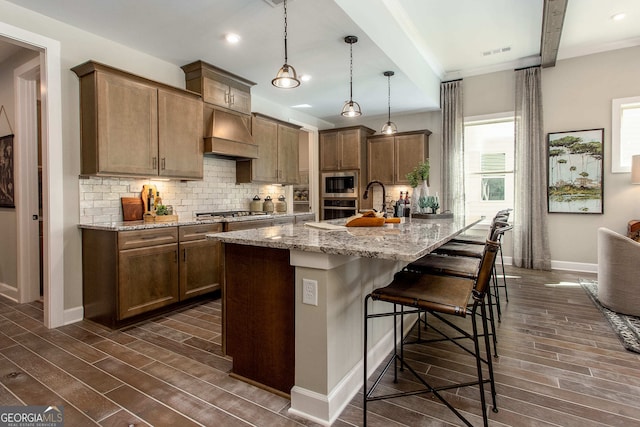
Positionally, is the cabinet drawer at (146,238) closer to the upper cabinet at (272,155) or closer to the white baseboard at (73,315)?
the white baseboard at (73,315)

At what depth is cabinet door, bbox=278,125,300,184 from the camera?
17.7ft

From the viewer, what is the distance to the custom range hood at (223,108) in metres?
4.05

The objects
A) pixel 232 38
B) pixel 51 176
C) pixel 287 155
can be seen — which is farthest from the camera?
pixel 287 155

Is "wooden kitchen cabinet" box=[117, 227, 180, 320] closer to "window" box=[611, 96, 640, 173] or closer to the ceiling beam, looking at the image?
the ceiling beam

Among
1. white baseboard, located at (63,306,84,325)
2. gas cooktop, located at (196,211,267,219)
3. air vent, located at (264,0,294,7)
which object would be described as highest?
air vent, located at (264,0,294,7)

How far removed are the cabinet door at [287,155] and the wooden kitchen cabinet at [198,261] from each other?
1878 millimetres

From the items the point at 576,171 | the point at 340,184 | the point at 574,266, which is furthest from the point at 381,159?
the point at 574,266

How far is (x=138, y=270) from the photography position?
10.0ft

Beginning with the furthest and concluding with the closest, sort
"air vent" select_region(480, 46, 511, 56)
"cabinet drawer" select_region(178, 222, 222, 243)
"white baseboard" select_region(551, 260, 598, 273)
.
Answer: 1. "white baseboard" select_region(551, 260, 598, 273)
2. "air vent" select_region(480, 46, 511, 56)
3. "cabinet drawer" select_region(178, 222, 222, 243)

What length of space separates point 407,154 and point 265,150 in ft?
8.48

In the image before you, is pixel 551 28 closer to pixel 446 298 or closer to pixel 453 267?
pixel 453 267

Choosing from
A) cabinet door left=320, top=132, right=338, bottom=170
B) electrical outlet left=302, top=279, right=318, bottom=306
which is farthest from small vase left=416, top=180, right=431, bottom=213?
cabinet door left=320, top=132, right=338, bottom=170

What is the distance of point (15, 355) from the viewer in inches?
96.3

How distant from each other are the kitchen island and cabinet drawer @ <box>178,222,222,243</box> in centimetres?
154
